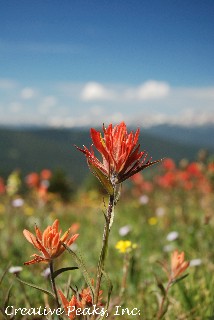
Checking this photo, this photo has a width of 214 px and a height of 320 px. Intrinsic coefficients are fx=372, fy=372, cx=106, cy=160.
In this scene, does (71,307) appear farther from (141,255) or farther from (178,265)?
(141,255)

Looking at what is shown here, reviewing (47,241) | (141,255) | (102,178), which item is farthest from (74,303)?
(141,255)

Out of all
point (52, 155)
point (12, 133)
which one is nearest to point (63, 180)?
point (52, 155)

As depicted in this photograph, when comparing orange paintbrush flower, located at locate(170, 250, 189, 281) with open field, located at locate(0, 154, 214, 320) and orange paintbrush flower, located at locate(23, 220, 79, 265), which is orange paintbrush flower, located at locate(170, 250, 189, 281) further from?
orange paintbrush flower, located at locate(23, 220, 79, 265)

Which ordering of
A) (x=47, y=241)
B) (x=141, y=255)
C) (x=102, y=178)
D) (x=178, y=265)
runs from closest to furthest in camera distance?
(x=102, y=178)
(x=47, y=241)
(x=178, y=265)
(x=141, y=255)

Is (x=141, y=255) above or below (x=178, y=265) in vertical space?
below

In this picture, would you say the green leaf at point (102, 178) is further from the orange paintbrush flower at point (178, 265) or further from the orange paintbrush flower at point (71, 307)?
the orange paintbrush flower at point (178, 265)

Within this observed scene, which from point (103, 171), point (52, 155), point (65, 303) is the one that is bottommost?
point (52, 155)

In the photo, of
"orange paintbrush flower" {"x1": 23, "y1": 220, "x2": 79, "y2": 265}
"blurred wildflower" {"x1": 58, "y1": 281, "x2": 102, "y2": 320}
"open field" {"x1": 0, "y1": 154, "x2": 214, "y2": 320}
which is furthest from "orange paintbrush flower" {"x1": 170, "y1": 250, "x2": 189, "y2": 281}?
"orange paintbrush flower" {"x1": 23, "y1": 220, "x2": 79, "y2": 265}

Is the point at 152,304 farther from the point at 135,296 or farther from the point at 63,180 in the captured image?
the point at 63,180
